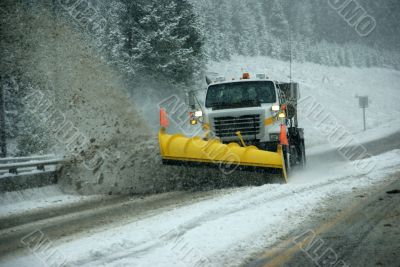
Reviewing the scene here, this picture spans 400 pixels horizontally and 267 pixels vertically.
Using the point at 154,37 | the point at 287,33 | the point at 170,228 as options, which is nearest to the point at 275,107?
the point at 170,228

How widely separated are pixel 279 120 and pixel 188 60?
17462 millimetres

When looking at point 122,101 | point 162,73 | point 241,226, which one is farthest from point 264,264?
point 162,73

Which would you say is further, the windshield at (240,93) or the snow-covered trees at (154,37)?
the snow-covered trees at (154,37)

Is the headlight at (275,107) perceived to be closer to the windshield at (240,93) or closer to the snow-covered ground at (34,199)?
the windshield at (240,93)

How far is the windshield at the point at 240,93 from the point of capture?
10328mm

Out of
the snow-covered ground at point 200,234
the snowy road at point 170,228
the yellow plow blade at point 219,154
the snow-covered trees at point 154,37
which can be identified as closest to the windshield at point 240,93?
the yellow plow blade at point 219,154

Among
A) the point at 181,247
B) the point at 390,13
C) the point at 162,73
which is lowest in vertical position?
the point at 181,247

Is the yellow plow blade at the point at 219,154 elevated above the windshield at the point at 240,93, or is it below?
below

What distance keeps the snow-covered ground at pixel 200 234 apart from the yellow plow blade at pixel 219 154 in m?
0.80

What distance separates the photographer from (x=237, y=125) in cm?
973

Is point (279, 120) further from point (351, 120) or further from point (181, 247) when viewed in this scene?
point (351, 120)

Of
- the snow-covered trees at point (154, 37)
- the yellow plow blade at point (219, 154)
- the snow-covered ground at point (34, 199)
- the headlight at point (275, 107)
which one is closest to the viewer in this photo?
the snow-covered ground at point (34, 199)

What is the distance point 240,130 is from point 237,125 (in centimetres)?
14

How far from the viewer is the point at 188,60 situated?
26781mm
